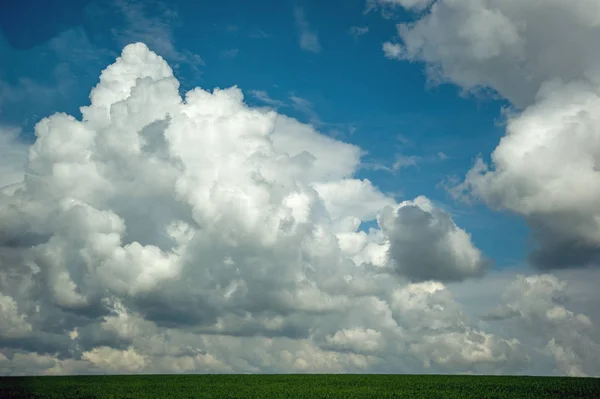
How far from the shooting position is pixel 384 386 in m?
74.6

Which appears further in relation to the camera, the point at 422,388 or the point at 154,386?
the point at 154,386

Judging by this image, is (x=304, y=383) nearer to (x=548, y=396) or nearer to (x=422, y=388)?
(x=422, y=388)

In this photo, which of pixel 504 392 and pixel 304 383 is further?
pixel 304 383

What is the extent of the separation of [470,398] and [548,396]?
9043 mm

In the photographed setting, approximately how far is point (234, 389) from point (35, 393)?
24.0 metres

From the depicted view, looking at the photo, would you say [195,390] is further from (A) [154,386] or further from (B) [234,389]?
(A) [154,386]

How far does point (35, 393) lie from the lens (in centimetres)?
6450

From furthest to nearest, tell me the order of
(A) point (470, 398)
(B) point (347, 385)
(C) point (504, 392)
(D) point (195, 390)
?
(B) point (347, 385), (D) point (195, 390), (C) point (504, 392), (A) point (470, 398)

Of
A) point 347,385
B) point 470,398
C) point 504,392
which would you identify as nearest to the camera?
point 470,398

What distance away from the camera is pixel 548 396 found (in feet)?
195

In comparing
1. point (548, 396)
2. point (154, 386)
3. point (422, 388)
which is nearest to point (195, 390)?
point (154, 386)

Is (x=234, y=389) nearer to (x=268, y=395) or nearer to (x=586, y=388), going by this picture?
(x=268, y=395)

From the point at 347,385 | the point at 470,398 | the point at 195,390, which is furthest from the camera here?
the point at 347,385

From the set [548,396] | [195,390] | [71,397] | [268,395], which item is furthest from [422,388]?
[71,397]
